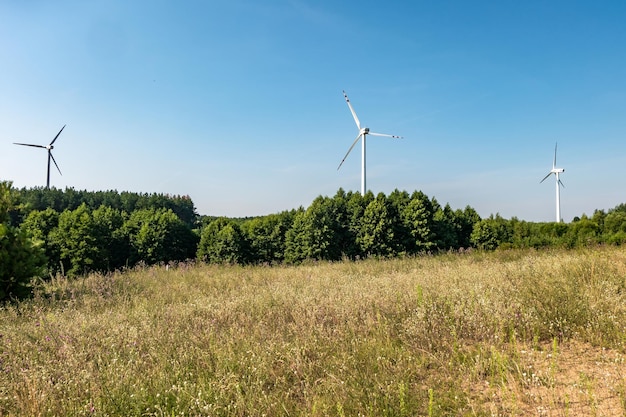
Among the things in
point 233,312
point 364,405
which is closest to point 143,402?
point 364,405

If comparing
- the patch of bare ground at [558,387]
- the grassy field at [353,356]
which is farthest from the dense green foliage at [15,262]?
the patch of bare ground at [558,387]

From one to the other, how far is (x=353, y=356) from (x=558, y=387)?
1.89 meters

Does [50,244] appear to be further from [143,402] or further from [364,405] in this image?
[364,405]

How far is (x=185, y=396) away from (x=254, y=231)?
22073 millimetres

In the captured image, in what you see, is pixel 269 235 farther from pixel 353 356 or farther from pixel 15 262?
pixel 353 356

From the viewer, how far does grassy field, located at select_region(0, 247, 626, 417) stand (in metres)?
3.21

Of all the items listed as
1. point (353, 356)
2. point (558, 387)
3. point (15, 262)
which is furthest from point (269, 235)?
point (558, 387)

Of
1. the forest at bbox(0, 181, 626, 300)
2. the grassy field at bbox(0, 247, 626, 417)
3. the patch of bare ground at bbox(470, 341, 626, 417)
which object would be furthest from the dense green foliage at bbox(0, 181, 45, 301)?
the forest at bbox(0, 181, 626, 300)

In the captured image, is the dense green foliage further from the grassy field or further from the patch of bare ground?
the patch of bare ground

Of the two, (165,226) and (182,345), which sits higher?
(165,226)

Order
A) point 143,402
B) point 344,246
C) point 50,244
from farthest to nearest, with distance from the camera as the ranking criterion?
point 344,246 < point 50,244 < point 143,402

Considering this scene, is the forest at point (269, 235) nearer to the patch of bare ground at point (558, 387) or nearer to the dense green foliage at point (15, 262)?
the dense green foliage at point (15, 262)

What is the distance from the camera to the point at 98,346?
502 cm

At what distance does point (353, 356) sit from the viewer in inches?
153
